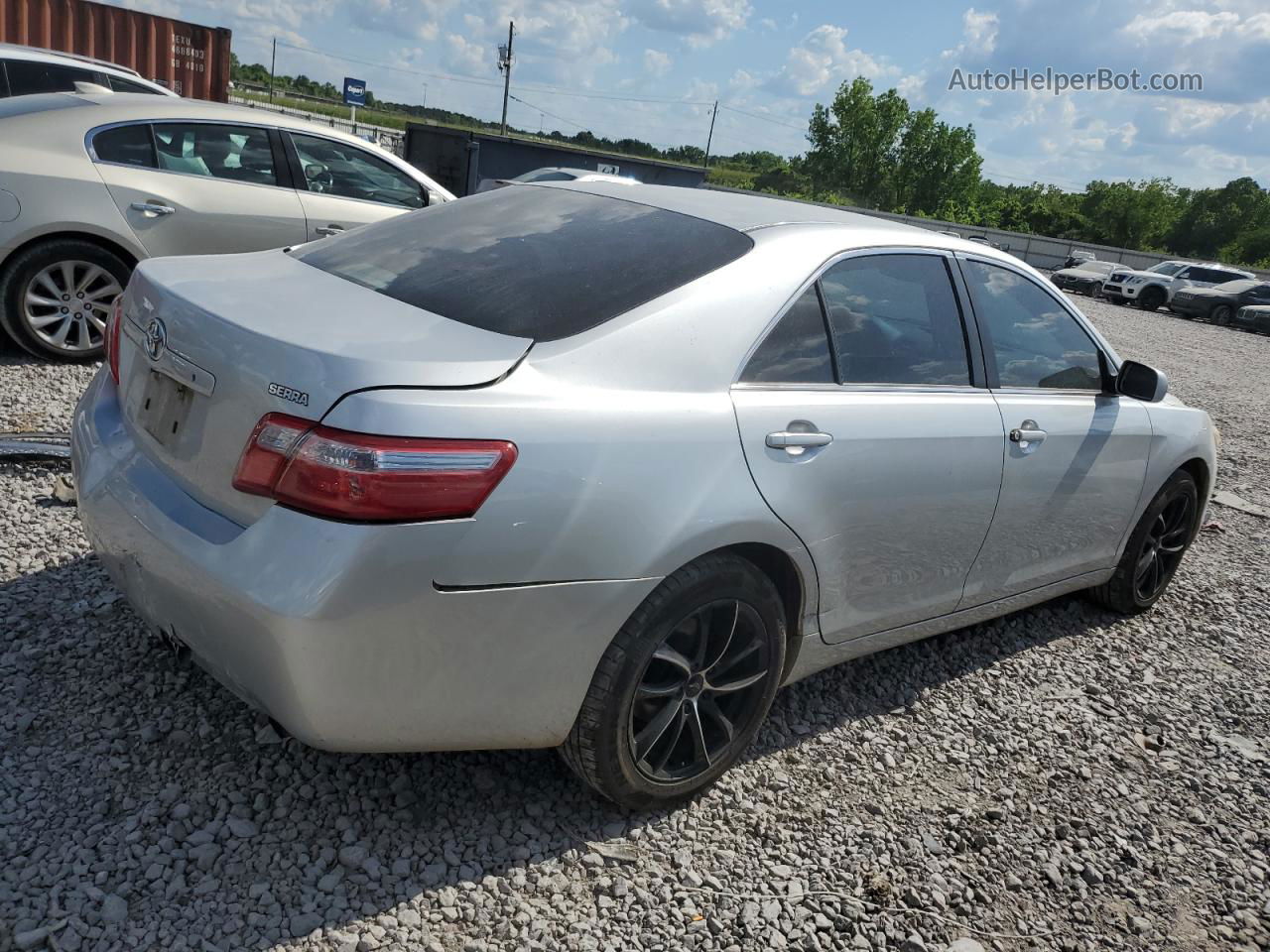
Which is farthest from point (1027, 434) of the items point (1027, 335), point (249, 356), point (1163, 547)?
point (249, 356)

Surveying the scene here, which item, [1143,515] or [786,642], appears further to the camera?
[1143,515]

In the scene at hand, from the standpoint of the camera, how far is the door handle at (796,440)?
270cm

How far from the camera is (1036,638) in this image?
14.8 ft

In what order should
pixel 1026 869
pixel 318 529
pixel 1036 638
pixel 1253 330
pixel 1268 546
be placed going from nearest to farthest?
pixel 318 529 < pixel 1026 869 < pixel 1036 638 < pixel 1268 546 < pixel 1253 330

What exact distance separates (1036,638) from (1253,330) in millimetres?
28513

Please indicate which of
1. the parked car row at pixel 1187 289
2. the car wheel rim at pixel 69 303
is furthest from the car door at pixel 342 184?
the parked car row at pixel 1187 289

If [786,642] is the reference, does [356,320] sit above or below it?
above

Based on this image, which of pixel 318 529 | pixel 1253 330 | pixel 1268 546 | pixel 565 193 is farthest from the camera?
pixel 1253 330

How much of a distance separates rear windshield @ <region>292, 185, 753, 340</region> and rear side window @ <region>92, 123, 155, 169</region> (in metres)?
3.57

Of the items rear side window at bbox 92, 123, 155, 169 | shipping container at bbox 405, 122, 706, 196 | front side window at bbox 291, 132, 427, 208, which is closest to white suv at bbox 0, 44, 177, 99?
front side window at bbox 291, 132, 427, 208

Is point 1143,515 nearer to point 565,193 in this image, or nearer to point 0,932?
point 565,193

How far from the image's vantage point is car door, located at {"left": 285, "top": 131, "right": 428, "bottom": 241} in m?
6.78

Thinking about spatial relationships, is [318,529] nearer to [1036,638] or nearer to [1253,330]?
[1036,638]

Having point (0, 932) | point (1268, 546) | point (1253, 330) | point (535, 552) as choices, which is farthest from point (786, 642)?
point (1253, 330)
